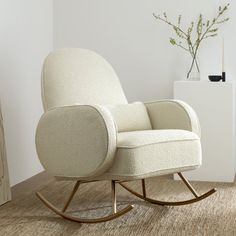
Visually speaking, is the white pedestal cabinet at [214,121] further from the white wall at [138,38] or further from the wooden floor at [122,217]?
the white wall at [138,38]

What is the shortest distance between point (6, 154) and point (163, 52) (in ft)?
5.24

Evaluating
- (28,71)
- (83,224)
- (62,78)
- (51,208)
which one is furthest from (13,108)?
(83,224)

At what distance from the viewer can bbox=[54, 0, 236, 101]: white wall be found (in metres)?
4.37

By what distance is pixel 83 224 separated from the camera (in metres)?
2.84

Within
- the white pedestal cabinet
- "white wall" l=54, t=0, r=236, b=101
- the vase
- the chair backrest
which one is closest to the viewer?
the chair backrest

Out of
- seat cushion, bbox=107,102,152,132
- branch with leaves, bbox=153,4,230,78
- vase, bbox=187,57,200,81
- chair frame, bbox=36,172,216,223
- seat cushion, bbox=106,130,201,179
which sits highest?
branch with leaves, bbox=153,4,230,78

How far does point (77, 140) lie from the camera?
9.09 ft

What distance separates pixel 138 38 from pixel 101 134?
76.5 inches

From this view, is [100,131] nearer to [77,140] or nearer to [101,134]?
[101,134]

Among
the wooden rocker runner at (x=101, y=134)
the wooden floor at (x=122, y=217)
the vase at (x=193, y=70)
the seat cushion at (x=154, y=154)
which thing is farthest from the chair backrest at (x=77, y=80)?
the vase at (x=193, y=70)

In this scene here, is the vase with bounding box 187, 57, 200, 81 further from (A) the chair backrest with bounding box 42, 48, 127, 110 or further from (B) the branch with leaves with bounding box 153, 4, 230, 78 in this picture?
(A) the chair backrest with bounding box 42, 48, 127, 110

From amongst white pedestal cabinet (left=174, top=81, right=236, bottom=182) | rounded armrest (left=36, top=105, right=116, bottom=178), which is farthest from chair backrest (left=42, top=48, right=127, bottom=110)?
white pedestal cabinet (left=174, top=81, right=236, bottom=182)

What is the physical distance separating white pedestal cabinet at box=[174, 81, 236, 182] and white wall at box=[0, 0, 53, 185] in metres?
1.02

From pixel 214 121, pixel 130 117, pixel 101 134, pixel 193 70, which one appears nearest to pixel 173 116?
pixel 130 117
